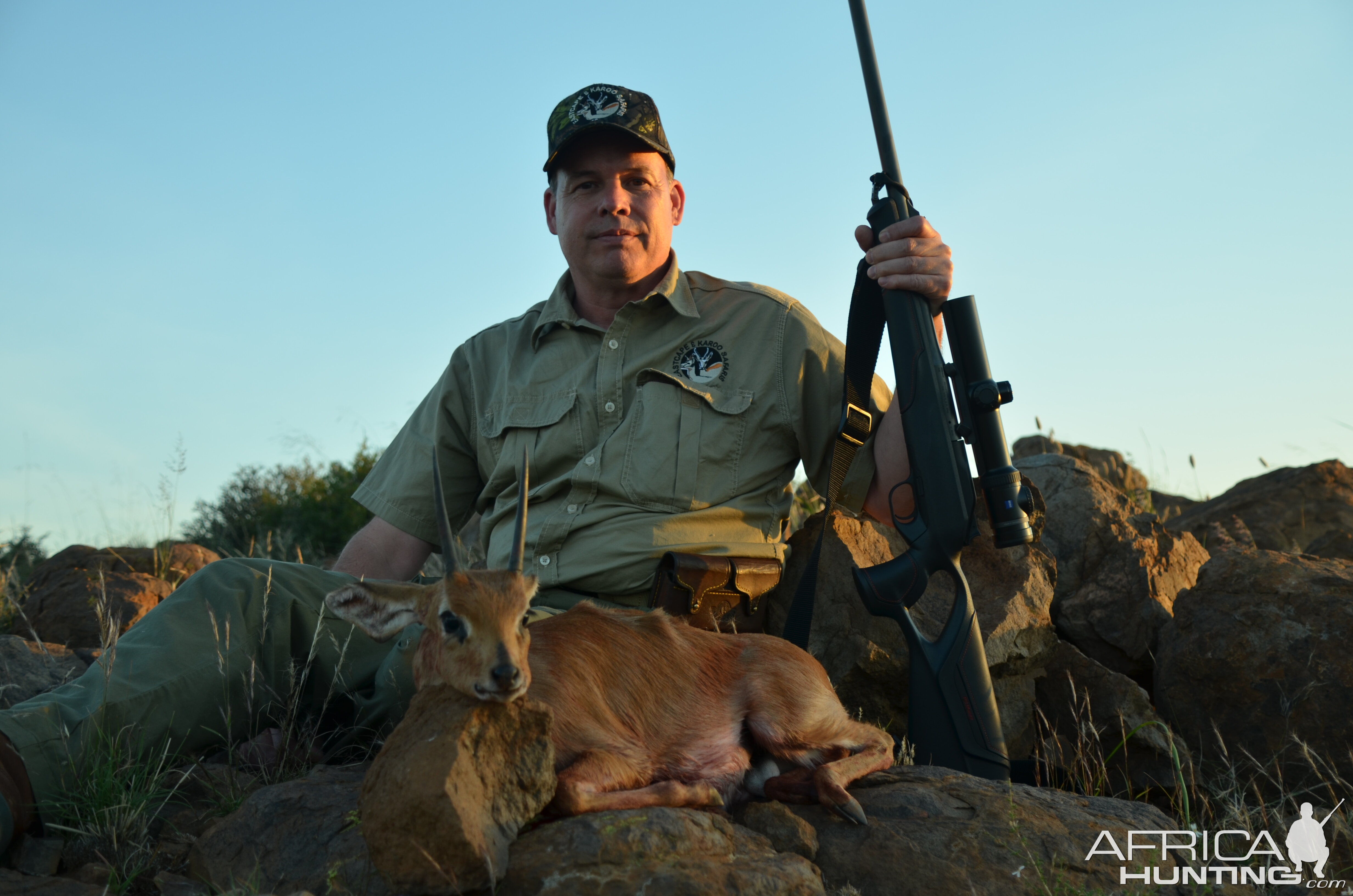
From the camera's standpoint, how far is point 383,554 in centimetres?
618

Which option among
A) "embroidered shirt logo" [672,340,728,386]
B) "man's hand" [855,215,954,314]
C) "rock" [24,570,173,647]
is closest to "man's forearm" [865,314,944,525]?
"man's hand" [855,215,954,314]

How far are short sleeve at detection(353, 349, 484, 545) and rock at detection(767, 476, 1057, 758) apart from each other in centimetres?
219

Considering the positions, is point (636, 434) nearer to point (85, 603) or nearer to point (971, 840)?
point (971, 840)

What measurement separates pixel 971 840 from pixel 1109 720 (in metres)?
2.43

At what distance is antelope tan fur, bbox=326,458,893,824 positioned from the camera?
11.1 feet

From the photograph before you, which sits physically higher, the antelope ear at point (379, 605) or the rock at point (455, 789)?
the antelope ear at point (379, 605)

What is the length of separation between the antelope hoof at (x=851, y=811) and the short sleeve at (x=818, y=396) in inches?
A: 87.7

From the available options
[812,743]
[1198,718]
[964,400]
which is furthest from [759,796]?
[1198,718]

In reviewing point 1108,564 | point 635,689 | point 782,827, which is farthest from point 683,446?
point 1108,564

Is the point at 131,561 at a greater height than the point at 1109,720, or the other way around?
the point at 131,561

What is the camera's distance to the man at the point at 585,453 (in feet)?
15.3

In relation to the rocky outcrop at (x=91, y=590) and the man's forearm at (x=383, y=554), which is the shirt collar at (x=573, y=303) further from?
the rocky outcrop at (x=91, y=590)

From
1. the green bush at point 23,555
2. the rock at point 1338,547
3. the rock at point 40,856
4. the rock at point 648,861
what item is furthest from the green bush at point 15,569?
the rock at point 1338,547

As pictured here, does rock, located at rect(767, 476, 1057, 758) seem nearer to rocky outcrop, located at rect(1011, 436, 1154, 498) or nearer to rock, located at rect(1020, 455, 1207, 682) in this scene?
rock, located at rect(1020, 455, 1207, 682)
